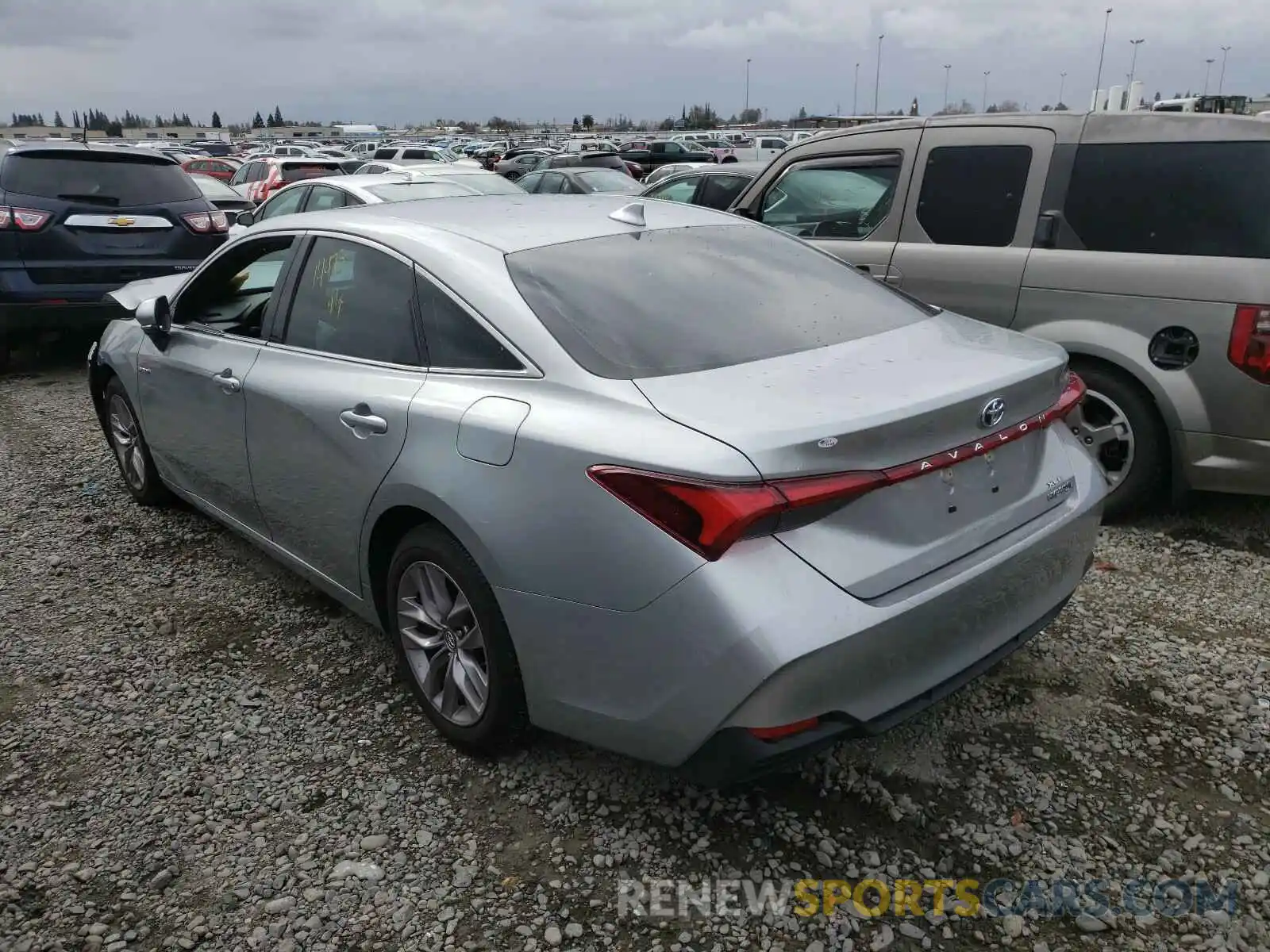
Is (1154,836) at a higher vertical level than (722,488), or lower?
lower

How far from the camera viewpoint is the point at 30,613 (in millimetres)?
4098

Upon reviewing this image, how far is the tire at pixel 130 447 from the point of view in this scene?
16.3 ft

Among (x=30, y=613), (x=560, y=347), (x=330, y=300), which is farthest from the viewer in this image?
(x=30, y=613)

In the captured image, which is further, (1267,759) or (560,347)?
(1267,759)

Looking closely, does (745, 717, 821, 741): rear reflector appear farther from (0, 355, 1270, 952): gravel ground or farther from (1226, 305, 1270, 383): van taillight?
(1226, 305, 1270, 383): van taillight

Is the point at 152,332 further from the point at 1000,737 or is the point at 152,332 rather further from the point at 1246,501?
the point at 1246,501

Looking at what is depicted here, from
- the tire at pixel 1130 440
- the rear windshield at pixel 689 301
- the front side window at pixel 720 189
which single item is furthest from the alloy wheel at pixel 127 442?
the front side window at pixel 720 189

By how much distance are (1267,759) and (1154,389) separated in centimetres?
190

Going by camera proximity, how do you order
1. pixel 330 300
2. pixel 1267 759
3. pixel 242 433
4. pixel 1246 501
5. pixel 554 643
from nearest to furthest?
1. pixel 554 643
2. pixel 1267 759
3. pixel 330 300
4. pixel 242 433
5. pixel 1246 501

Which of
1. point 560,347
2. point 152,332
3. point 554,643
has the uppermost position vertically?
point 560,347

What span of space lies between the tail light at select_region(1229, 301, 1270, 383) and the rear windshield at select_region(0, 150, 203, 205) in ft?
26.4

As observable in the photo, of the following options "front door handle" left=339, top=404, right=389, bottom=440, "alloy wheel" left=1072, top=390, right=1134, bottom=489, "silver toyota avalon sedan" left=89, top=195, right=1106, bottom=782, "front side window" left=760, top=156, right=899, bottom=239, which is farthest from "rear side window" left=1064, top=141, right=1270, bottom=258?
"front door handle" left=339, top=404, right=389, bottom=440

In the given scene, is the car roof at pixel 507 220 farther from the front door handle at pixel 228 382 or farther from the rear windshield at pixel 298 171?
the rear windshield at pixel 298 171

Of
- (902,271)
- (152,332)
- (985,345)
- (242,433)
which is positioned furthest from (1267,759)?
(152,332)
